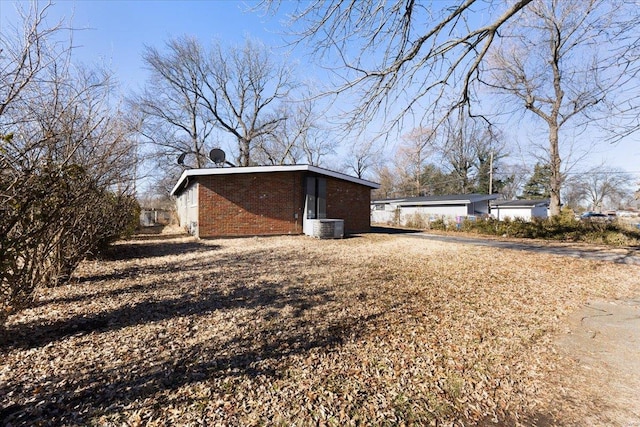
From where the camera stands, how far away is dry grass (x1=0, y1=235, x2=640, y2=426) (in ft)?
6.66

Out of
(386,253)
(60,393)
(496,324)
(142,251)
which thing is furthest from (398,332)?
(142,251)

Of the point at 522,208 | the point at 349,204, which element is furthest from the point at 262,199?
the point at 522,208

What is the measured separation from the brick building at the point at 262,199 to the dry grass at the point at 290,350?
236 inches

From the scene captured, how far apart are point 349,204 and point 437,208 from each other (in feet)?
42.4

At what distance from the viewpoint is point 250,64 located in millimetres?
23984

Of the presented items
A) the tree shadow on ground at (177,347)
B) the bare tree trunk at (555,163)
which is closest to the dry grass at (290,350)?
the tree shadow on ground at (177,347)

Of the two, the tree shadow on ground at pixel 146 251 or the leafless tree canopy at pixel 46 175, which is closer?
the leafless tree canopy at pixel 46 175

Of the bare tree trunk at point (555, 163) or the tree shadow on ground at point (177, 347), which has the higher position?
the bare tree trunk at point (555, 163)

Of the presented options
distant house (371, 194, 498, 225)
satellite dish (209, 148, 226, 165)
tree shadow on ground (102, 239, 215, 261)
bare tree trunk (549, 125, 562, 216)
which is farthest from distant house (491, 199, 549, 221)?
tree shadow on ground (102, 239, 215, 261)

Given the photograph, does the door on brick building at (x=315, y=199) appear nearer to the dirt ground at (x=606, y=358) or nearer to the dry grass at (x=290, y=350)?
the dry grass at (x=290, y=350)

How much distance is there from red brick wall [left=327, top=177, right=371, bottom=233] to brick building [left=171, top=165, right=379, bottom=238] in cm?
6

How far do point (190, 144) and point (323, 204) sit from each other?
1787 cm

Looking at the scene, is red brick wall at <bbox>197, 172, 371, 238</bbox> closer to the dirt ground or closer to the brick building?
the brick building

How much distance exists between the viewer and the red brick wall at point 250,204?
11.4 meters
